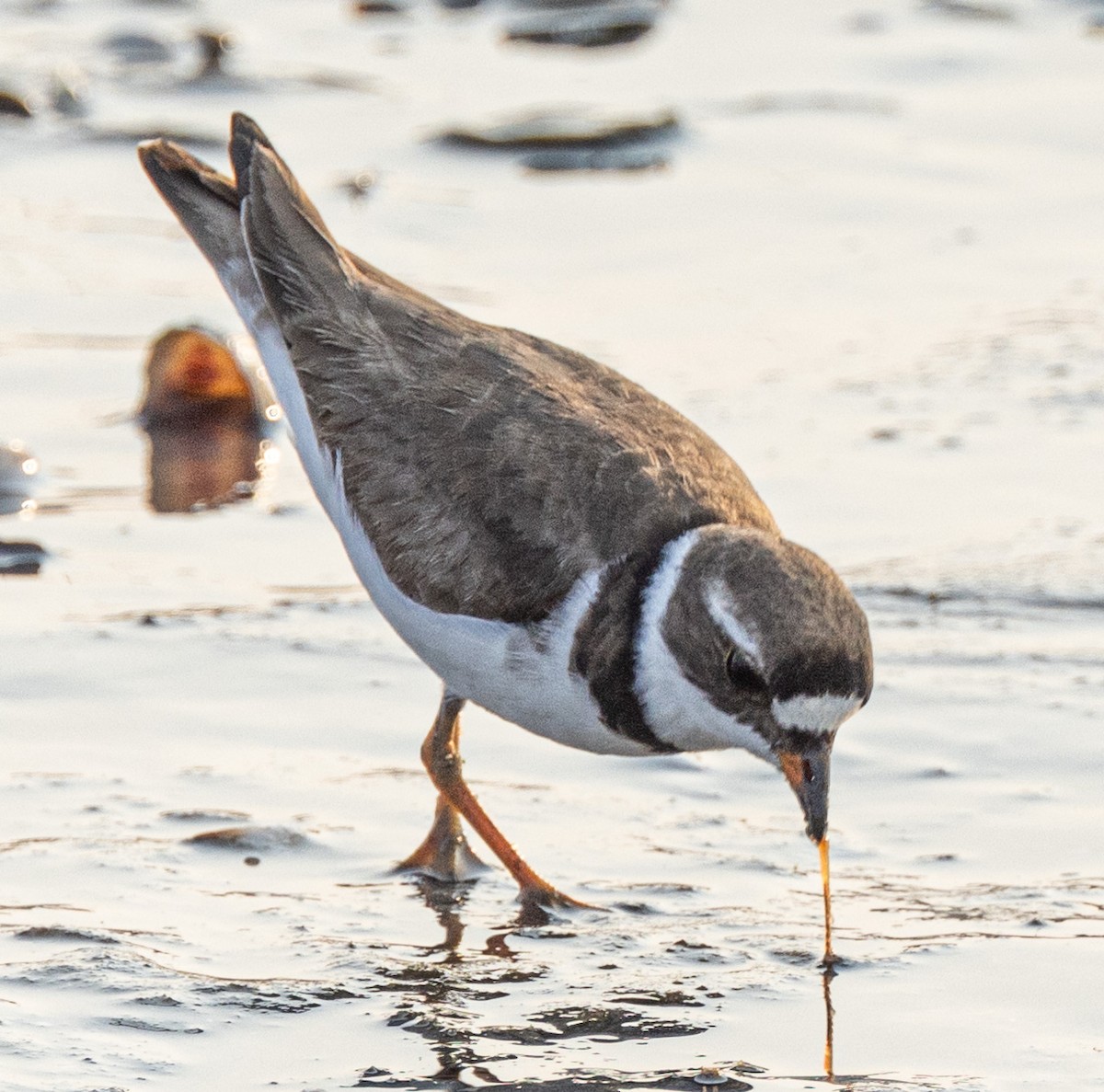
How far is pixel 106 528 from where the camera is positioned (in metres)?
6.77

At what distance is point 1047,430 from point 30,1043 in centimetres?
460

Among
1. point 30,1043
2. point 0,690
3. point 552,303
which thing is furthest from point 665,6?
point 30,1043

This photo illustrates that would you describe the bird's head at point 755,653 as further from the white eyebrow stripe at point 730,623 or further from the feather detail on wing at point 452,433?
the feather detail on wing at point 452,433

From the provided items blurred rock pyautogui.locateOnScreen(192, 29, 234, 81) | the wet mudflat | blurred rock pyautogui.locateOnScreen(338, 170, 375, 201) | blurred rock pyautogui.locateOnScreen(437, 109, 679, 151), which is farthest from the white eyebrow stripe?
blurred rock pyautogui.locateOnScreen(192, 29, 234, 81)

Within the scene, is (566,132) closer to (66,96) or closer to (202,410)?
(66,96)

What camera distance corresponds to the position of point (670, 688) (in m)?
4.68

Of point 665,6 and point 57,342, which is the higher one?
point 665,6

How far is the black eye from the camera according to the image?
14.6ft

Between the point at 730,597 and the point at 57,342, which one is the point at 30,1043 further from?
the point at 57,342

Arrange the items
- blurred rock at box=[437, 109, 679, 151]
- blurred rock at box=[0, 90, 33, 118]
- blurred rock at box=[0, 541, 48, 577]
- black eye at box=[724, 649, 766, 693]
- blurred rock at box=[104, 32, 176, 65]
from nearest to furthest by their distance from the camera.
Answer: black eye at box=[724, 649, 766, 693]
blurred rock at box=[0, 541, 48, 577]
blurred rock at box=[437, 109, 679, 151]
blurred rock at box=[0, 90, 33, 118]
blurred rock at box=[104, 32, 176, 65]

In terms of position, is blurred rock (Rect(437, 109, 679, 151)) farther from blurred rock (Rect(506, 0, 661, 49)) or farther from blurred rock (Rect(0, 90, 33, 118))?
blurred rock (Rect(0, 90, 33, 118))

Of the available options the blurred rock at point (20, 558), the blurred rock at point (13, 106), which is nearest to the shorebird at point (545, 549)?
the blurred rock at point (20, 558)

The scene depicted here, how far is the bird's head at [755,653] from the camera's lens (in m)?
4.38

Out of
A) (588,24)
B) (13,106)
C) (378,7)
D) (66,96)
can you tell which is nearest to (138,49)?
(66,96)
